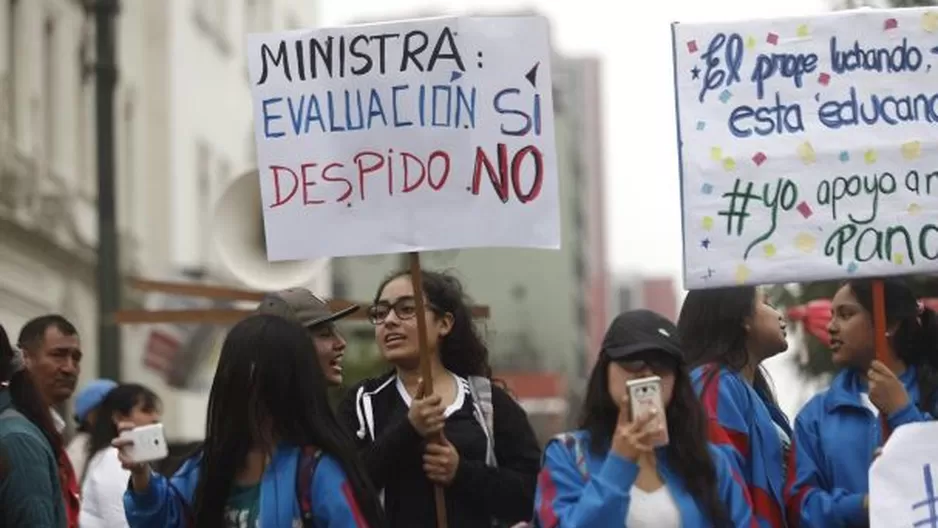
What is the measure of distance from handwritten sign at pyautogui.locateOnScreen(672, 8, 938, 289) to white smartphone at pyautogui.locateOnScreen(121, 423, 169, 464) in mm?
1602

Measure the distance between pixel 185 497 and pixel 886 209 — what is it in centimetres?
227

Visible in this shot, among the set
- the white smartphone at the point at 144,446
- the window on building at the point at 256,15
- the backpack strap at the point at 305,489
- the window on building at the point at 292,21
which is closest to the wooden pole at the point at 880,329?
the backpack strap at the point at 305,489

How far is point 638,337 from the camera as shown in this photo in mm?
6785

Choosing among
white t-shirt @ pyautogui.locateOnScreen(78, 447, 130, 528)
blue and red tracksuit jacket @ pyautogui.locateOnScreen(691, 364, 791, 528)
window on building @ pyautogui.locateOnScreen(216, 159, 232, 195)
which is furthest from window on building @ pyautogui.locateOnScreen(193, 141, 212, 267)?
blue and red tracksuit jacket @ pyautogui.locateOnScreen(691, 364, 791, 528)


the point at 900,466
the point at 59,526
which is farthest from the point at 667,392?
the point at 59,526

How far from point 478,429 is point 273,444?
150 cm

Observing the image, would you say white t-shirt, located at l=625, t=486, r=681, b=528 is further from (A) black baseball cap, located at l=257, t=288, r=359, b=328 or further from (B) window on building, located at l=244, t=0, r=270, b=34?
(B) window on building, located at l=244, t=0, r=270, b=34

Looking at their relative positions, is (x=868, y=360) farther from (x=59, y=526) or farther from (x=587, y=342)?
(x=587, y=342)

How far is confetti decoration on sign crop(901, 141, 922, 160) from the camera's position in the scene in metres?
7.73

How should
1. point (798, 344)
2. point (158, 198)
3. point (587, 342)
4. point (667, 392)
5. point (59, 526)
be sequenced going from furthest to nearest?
point (587, 342), point (158, 198), point (798, 344), point (59, 526), point (667, 392)

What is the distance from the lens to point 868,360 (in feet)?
25.4

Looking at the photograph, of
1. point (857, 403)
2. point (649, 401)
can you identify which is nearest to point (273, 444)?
point (649, 401)

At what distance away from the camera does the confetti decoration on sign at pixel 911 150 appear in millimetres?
7730

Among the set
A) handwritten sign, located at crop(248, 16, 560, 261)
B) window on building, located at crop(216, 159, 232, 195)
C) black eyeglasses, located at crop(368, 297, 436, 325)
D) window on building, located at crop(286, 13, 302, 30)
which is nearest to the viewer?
handwritten sign, located at crop(248, 16, 560, 261)
